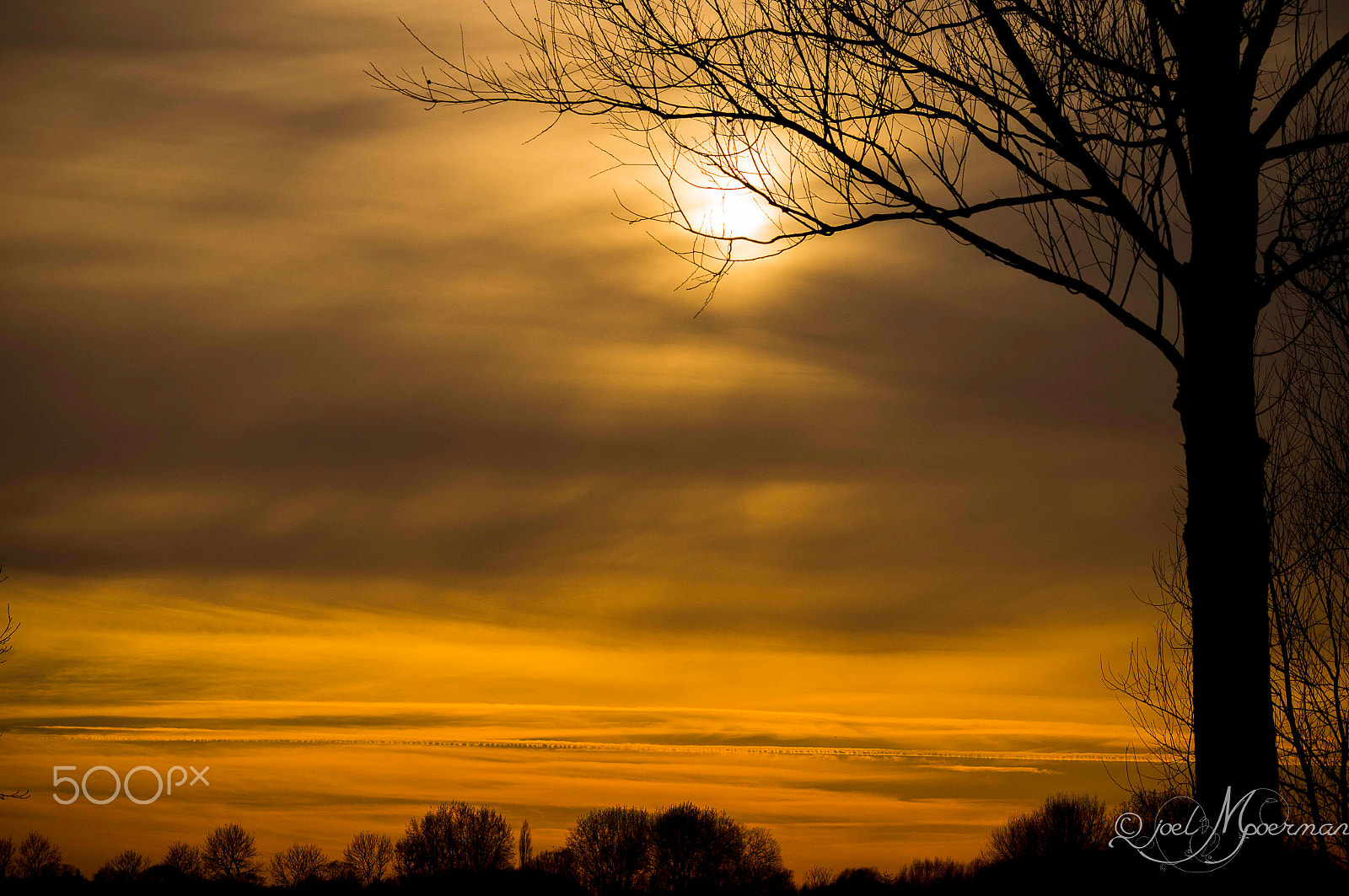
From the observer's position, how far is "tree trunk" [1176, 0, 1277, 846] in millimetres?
5133

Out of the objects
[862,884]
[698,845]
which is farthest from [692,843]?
[862,884]

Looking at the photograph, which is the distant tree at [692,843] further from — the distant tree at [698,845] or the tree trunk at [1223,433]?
the tree trunk at [1223,433]

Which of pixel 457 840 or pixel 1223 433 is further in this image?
pixel 457 840

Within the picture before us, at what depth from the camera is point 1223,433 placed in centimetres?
537

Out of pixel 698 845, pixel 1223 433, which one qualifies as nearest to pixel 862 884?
pixel 1223 433

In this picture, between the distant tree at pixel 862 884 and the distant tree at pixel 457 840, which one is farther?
the distant tree at pixel 457 840

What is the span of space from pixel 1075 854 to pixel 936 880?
1.27m

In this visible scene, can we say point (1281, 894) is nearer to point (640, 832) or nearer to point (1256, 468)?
point (1256, 468)

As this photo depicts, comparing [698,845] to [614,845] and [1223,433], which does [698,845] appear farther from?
[1223,433]

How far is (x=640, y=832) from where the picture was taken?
1869 inches

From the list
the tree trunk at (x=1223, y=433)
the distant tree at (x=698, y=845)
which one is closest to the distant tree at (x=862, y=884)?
the tree trunk at (x=1223, y=433)

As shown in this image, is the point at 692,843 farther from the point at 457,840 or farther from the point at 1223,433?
the point at 1223,433

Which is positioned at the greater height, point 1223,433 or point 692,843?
point 1223,433

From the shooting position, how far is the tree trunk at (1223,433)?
16.8 ft
